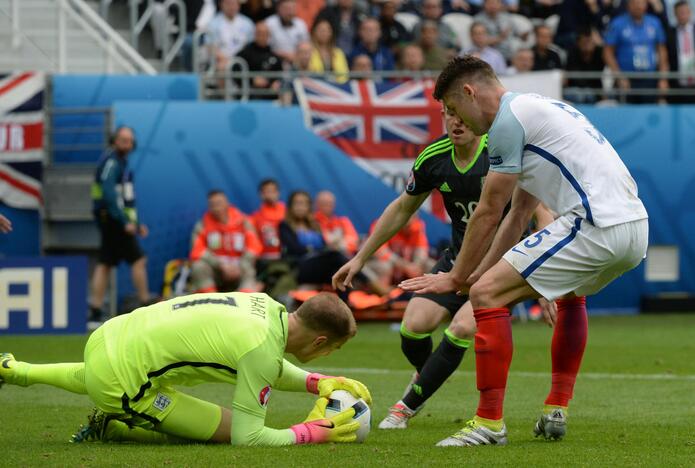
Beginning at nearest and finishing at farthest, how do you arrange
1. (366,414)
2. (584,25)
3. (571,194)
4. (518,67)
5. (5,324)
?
(571,194), (366,414), (5,324), (518,67), (584,25)

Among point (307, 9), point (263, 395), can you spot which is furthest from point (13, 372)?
point (307, 9)

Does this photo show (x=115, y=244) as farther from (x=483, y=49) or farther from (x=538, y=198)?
(x=538, y=198)

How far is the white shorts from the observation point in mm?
7043

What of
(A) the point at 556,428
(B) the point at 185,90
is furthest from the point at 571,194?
(B) the point at 185,90

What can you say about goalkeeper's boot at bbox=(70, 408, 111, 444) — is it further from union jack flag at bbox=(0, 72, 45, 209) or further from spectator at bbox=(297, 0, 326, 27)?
spectator at bbox=(297, 0, 326, 27)

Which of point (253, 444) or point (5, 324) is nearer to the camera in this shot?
point (253, 444)

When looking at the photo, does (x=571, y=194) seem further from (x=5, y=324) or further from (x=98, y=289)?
(x=98, y=289)

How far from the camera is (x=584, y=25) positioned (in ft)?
70.2

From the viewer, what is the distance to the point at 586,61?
20609mm

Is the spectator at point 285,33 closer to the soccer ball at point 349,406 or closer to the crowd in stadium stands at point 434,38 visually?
the crowd in stadium stands at point 434,38

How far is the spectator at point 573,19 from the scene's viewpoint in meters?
21.4

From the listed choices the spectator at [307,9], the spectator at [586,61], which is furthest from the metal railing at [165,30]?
the spectator at [586,61]

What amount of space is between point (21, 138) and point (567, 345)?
12008 mm

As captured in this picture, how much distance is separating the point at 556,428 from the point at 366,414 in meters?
1.09
